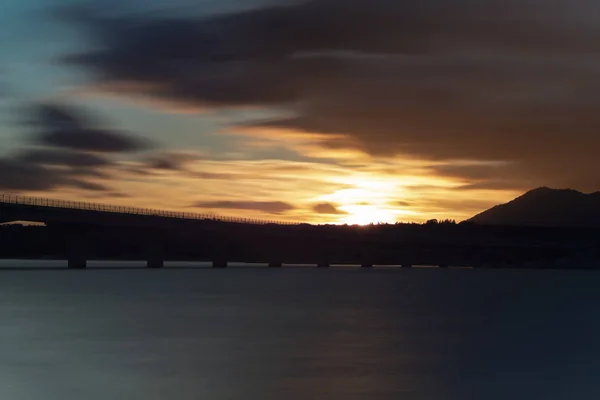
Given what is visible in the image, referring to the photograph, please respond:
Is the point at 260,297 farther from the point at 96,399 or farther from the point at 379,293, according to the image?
the point at 96,399

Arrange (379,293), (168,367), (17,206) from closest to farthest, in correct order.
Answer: (168,367), (379,293), (17,206)

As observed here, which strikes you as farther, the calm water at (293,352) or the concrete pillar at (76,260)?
the concrete pillar at (76,260)

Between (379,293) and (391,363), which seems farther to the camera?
(379,293)

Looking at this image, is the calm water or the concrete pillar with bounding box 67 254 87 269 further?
the concrete pillar with bounding box 67 254 87 269

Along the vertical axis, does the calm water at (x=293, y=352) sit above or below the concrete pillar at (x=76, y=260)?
below

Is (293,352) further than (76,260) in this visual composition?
No

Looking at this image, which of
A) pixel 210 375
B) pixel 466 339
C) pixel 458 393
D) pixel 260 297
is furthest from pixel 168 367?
pixel 260 297

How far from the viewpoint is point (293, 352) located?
5469cm

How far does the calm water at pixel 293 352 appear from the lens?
136 feet

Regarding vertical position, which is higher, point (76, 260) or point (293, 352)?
point (76, 260)

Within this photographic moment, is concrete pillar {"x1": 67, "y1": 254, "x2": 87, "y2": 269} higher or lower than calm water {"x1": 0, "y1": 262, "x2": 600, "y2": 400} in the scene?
higher

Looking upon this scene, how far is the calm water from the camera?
4144cm

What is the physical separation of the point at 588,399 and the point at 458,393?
530cm

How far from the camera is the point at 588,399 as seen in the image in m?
39.9
